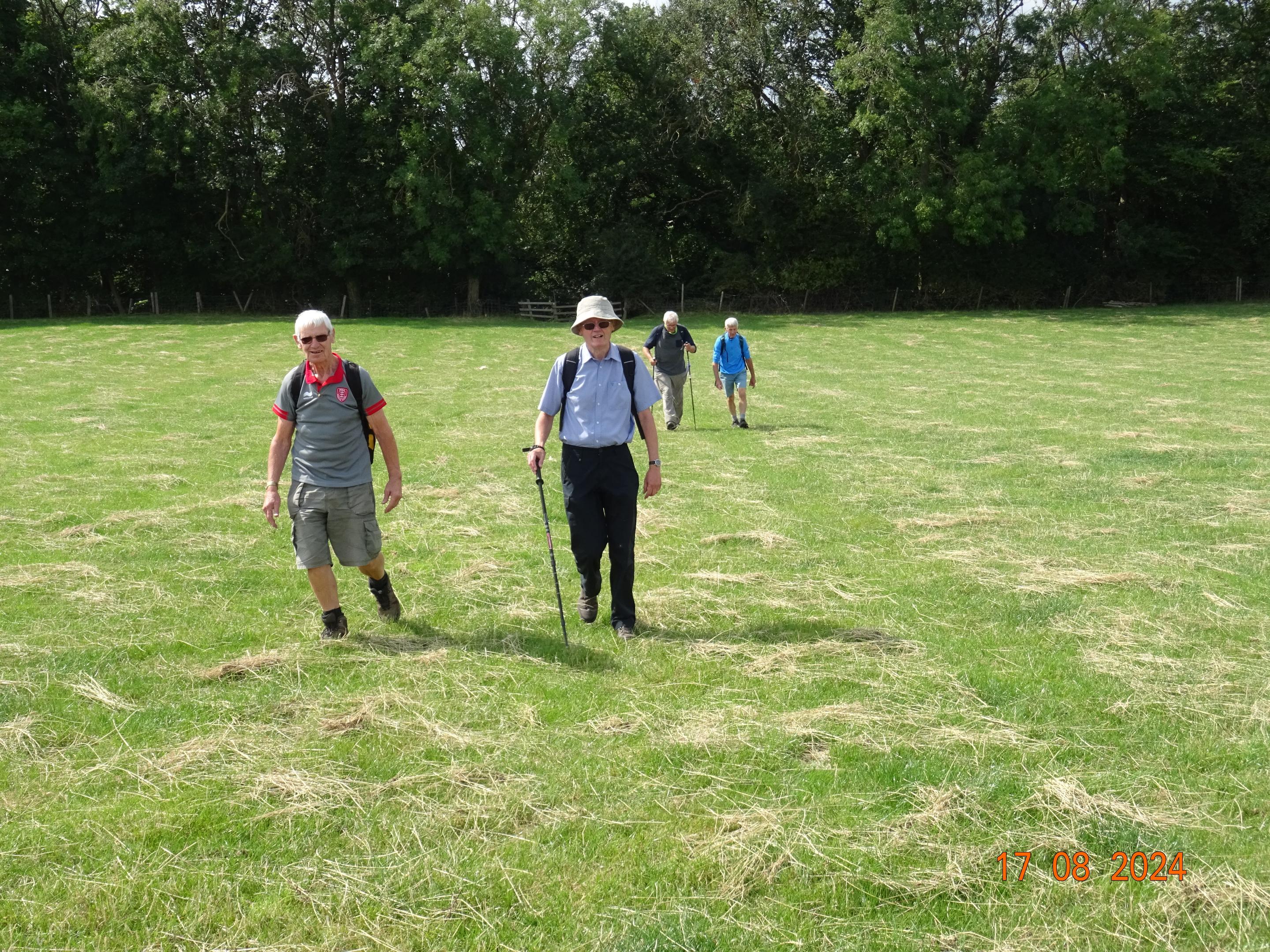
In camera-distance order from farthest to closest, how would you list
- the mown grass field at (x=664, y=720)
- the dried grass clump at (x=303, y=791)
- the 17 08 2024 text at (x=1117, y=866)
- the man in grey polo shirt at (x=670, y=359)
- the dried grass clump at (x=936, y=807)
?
the man in grey polo shirt at (x=670, y=359), the dried grass clump at (x=303, y=791), the dried grass clump at (x=936, y=807), the 17 08 2024 text at (x=1117, y=866), the mown grass field at (x=664, y=720)

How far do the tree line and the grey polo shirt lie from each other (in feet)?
129

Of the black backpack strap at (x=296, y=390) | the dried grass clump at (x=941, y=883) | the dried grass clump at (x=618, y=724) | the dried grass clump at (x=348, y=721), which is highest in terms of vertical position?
the black backpack strap at (x=296, y=390)

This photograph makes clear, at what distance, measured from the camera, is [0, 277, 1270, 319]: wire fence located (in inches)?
1858

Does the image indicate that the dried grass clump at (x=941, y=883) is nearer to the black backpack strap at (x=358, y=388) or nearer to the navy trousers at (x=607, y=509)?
the navy trousers at (x=607, y=509)

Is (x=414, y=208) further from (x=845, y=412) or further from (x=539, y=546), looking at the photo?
(x=539, y=546)

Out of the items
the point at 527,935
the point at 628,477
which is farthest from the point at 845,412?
the point at 527,935

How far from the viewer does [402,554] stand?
29.6 ft

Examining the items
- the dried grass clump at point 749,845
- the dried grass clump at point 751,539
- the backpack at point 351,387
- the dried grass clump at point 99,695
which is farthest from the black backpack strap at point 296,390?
the dried grass clump at point 751,539

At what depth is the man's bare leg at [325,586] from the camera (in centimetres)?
663

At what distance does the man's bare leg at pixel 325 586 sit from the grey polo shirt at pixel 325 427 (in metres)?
0.55

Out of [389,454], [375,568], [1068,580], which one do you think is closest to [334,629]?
[375,568]

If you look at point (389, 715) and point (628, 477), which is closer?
point (389, 715)

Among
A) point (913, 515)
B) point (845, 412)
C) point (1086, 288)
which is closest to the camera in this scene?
point (913, 515)

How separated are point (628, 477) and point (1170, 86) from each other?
50.1 m
